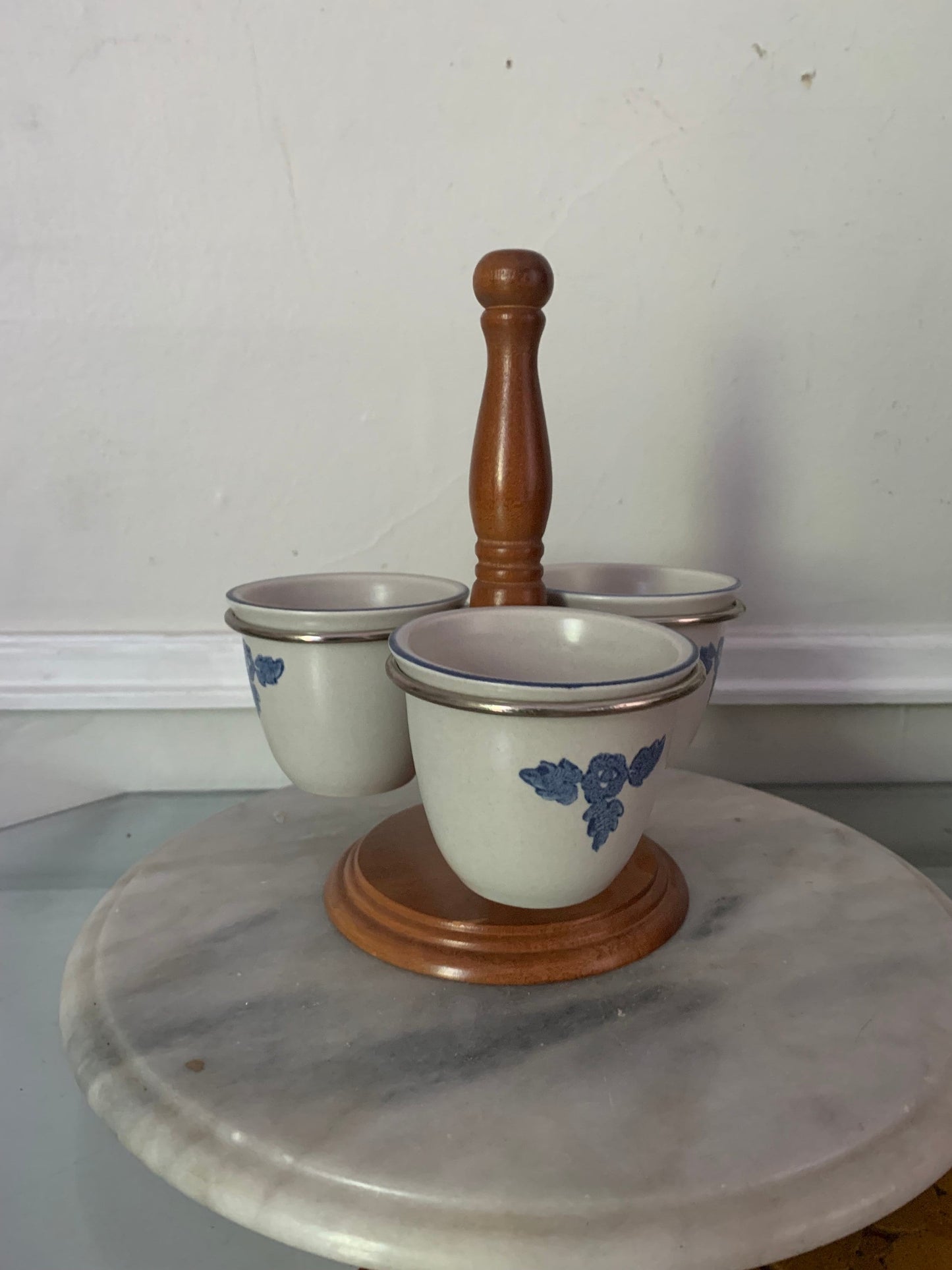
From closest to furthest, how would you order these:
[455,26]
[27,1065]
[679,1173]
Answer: [679,1173], [27,1065], [455,26]

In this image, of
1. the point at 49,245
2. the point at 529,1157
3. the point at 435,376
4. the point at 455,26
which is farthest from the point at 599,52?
the point at 529,1157

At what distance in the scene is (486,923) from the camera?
33 cm

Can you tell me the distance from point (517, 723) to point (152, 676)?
44 cm

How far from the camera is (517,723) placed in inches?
10.9

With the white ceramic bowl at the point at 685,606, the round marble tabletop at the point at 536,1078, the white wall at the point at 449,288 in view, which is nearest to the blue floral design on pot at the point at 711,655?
the white ceramic bowl at the point at 685,606

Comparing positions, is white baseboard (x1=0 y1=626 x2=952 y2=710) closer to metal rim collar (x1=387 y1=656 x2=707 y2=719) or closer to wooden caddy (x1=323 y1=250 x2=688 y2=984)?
wooden caddy (x1=323 y1=250 x2=688 y2=984)

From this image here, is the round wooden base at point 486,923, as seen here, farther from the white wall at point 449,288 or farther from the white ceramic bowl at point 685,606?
the white wall at point 449,288

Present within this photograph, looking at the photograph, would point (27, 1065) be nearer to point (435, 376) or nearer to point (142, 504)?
point (142, 504)

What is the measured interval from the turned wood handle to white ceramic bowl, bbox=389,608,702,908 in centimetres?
7

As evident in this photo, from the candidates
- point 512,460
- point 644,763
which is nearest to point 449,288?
point 512,460

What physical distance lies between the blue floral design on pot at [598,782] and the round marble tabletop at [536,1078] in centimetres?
7

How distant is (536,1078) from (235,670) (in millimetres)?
431

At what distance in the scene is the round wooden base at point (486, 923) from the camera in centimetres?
33

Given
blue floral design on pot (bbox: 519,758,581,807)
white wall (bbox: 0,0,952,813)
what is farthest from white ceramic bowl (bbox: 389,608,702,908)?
white wall (bbox: 0,0,952,813)
